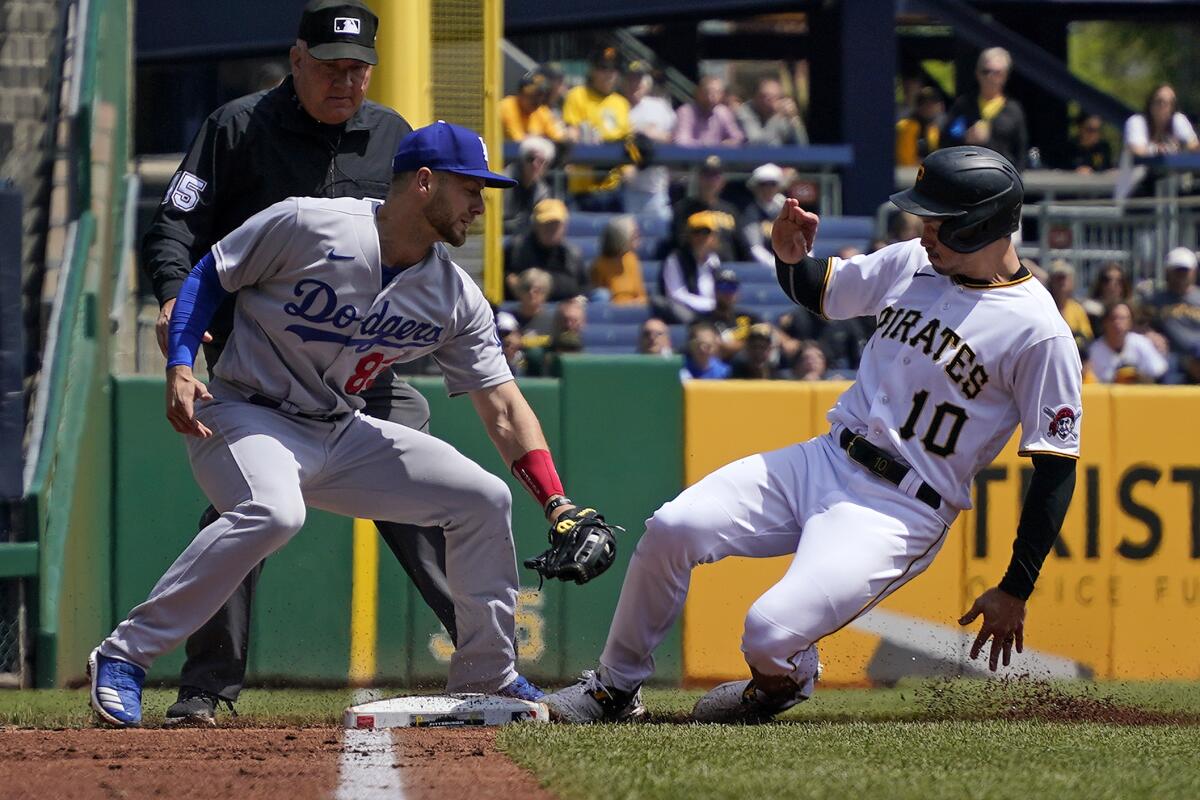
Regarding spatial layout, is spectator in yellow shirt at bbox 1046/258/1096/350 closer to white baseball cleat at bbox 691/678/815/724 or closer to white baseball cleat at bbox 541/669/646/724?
white baseball cleat at bbox 691/678/815/724

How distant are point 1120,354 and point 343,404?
275 inches

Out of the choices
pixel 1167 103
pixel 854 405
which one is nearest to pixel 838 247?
pixel 1167 103

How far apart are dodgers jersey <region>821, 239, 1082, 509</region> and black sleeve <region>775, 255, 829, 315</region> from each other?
22 centimetres

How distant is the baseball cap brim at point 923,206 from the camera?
17.9ft

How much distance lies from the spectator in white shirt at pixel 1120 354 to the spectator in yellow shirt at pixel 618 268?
284cm

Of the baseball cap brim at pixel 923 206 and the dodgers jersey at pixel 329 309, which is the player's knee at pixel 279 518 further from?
the baseball cap brim at pixel 923 206

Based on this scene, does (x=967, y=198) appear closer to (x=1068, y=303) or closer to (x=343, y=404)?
(x=343, y=404)

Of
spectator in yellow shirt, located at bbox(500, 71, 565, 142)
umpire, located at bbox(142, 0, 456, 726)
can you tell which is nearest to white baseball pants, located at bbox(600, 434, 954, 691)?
umpire, located at bbox(142, 0, 456, 726)

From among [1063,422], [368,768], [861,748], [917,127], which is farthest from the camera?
[917,127]

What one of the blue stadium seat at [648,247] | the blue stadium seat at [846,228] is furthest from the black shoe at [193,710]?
the blue stadium seat at [846,228]

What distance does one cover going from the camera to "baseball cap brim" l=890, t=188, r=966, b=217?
5.45m

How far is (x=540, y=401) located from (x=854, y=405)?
91.7 inches

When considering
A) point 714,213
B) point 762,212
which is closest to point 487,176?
point 714,213

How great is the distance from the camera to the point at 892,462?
5.54 metres
